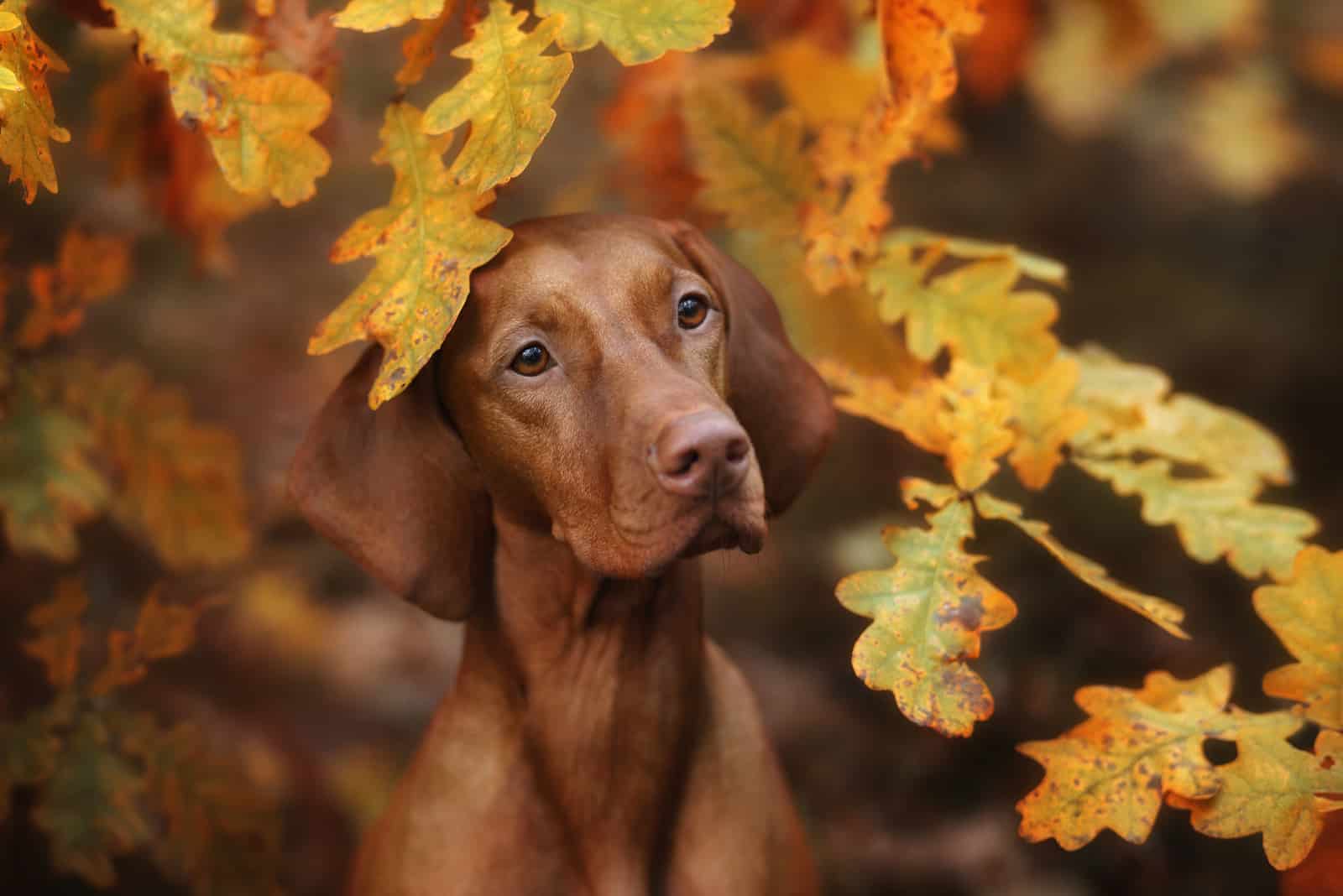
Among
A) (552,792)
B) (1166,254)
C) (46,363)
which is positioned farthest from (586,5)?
(1166,254)

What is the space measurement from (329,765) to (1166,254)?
12.1 ft

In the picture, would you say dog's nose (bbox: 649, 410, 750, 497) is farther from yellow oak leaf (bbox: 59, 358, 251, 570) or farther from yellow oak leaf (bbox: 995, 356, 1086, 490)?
yellow oak leaf (bbox: 59, 358, 251, 570)

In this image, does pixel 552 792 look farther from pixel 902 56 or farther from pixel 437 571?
pixel 902 56

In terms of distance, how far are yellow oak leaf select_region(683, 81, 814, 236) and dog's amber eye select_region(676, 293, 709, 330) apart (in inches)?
20.0

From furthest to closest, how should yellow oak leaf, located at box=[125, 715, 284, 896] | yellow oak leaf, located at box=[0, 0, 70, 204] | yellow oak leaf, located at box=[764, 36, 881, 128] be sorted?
1. yellow oak leaf, located at box=[764, 36, 881, 128]
2. yellow oak leaf, located at box=[125, 715, 284, 896]
3. yellow oak leaf, located at box=[0, 0, 70, 204]

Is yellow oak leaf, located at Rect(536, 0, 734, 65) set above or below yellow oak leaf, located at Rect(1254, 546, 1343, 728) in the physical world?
above

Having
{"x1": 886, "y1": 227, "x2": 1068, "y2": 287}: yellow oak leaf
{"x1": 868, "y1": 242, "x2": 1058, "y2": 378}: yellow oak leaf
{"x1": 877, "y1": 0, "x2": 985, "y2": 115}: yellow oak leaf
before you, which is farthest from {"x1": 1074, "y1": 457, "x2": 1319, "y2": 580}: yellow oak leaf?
{"x1": 877, "y1": 0, "x2": 985, "y2": 115}: yellow oak leaf

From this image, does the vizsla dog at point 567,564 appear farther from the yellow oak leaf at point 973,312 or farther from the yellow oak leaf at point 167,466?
the yellow oak leaf at point 167,466

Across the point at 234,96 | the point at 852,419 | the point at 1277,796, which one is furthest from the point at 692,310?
the point at 852,419

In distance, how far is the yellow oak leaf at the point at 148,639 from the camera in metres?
2.45

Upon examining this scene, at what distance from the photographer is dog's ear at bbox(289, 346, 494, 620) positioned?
200 cm

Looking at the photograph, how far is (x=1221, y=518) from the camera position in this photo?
2.24m

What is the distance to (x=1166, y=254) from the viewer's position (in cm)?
548

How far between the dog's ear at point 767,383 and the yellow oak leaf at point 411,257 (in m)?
0.35
